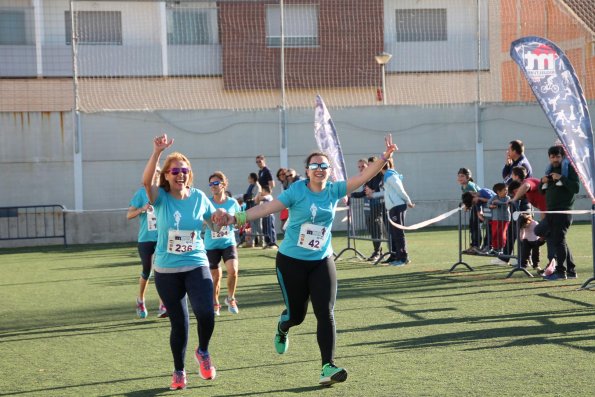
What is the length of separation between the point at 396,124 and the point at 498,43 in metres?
3.50

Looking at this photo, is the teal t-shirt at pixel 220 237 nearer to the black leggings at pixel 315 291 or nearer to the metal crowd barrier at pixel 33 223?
the black leggings at pixel 315 291

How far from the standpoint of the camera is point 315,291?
314 inches

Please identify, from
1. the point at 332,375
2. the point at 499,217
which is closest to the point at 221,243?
the point at 332,375

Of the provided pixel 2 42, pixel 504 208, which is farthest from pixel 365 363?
pixel 2 42

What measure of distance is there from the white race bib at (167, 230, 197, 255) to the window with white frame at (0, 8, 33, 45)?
850 inches

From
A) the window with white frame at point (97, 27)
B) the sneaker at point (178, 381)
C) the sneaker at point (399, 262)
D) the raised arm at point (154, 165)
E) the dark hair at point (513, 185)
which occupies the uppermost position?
the window with white frame at point (97, 27)

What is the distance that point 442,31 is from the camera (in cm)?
2755

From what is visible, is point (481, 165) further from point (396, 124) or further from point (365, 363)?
point (365, 363)

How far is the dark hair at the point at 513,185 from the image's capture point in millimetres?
15836

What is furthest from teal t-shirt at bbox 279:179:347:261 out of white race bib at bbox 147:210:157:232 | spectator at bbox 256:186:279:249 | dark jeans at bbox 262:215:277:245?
dark jeans at bbox 262:215:277:245

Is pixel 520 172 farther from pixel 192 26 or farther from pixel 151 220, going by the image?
pixel 192 26

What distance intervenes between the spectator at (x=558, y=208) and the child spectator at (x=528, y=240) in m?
1.09

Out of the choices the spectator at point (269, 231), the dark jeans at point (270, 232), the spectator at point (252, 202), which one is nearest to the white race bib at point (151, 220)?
the spectator at point (269, 231)

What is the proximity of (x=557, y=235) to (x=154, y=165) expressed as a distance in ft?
26.7
